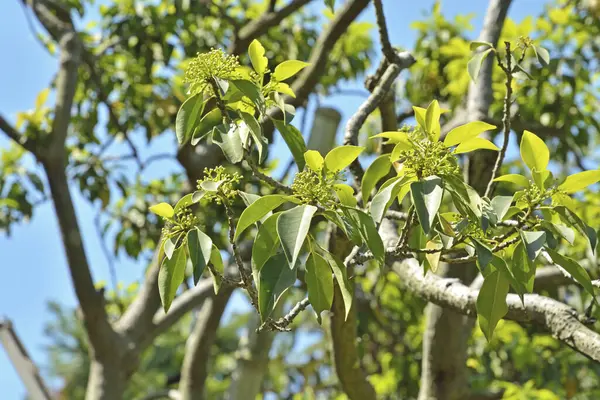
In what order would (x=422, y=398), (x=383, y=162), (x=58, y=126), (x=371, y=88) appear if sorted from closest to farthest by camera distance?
(x=383, y=162) < (x=371, y=88) < (x=422, y=398) < (x=58, y=126)

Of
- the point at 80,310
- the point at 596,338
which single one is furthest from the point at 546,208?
the point at 80,310

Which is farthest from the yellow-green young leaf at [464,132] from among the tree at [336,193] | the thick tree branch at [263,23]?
the thick tree branch at [263,23]

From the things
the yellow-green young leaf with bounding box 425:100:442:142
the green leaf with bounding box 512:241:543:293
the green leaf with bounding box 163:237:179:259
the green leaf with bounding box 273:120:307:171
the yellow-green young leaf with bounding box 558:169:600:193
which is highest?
the green leaf with bounding box 273:120:307:171

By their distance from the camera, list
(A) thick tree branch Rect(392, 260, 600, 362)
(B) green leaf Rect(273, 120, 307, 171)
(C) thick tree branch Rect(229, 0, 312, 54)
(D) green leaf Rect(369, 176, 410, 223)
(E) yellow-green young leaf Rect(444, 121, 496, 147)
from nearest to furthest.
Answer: (D) green leaf Rect(369, 176, 410, 223), (E) yellow-green young leaf Rect(444, 121, 496, 147), (B) green leaf Rect(273, 120, 307, 171), (A) thick tree branch Rect(392, 260, 600, 362), (C) thick tree branch Rect(229, 0, 312, 54)

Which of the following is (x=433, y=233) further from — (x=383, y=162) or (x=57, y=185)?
(x=57, y=185)

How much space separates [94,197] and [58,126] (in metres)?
0.81

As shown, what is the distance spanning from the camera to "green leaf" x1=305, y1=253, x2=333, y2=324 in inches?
46.0

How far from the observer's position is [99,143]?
4281 mm

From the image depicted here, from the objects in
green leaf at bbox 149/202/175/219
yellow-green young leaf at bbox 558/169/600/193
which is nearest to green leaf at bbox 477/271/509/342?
yellow-green young leaf at bbox 558/169/600/193

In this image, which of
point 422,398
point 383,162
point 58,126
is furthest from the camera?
point 58,126

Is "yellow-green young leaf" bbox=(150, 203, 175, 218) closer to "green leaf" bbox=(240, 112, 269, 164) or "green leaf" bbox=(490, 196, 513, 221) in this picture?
"green leaf" bbox=(240, 112, 269, 164)

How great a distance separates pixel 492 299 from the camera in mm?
1280

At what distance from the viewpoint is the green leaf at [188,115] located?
1275mm

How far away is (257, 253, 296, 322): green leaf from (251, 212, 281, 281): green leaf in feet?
0.04
